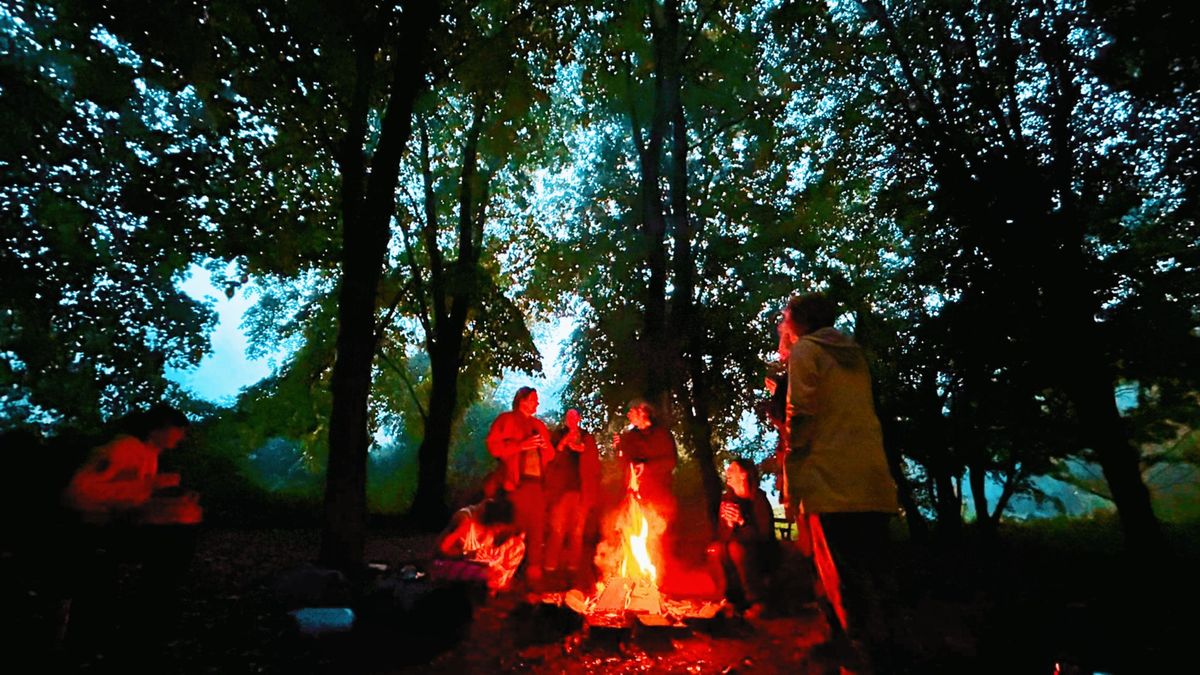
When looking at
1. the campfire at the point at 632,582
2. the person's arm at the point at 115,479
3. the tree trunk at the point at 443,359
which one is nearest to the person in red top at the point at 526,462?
the campfire at the point at 632,582

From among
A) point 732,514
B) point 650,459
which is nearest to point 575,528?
point 650,459

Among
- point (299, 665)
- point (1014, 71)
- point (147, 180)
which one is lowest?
point (299, 665)

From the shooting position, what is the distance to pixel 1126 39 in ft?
24.0

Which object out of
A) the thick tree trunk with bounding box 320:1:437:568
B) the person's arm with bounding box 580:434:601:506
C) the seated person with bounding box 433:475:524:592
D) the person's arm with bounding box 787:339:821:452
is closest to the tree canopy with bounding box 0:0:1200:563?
the thick tree trunk with bounding box 320:1:437:568

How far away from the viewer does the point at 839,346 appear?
375cm

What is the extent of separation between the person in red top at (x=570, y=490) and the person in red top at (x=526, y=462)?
0.17m

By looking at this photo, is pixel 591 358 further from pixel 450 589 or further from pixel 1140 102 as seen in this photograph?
pixel 1140 102

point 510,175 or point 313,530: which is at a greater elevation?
point 510,175

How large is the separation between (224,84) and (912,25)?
39.6ft

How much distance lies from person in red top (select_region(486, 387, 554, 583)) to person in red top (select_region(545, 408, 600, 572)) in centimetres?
17

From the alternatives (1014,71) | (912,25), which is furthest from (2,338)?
(1014,71)

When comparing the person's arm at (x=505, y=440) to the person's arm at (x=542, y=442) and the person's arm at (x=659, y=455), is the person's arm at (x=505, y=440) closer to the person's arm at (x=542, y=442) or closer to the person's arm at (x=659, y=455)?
the person's arm at (x=542, y=442)

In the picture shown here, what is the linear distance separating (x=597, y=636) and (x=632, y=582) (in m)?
1.24

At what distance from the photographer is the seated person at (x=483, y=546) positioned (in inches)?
267
